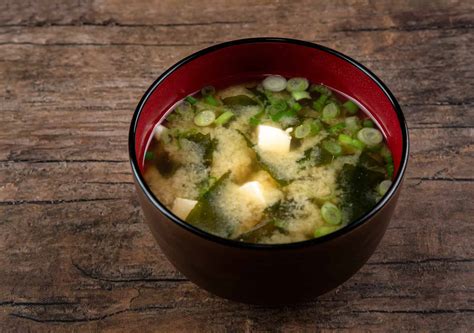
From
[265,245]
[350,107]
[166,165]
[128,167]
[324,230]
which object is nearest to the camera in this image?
[265,245]

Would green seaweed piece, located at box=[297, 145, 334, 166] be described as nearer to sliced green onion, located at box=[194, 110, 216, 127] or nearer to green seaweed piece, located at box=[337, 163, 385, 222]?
green seaweed piece, located at box=[337, 163, 385, 222]

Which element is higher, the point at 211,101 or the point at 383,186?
the point at 383,186

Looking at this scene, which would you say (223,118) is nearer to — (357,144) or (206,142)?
(206,142)

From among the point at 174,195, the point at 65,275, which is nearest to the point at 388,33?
the point at 174,195

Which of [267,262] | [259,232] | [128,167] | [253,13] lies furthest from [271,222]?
[253,13]

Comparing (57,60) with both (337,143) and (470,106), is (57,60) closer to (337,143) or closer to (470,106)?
(337,143)

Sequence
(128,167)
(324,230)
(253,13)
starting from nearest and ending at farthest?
A: 1. (324,230)
2. (128,167)
3. (253,13)

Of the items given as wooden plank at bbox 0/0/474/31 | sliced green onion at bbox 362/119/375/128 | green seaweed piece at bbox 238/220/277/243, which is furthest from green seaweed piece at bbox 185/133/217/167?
wooden plank at bbox 0/0/474/31
